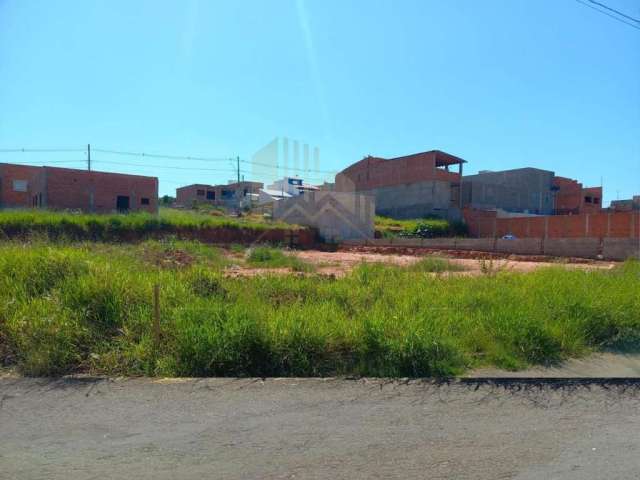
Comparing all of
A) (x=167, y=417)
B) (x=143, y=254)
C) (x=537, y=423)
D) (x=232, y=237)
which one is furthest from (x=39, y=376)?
(x=232, y=237)

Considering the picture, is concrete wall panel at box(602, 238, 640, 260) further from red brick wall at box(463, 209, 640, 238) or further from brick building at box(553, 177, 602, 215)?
brick building at box(553, 177, 602, 215)

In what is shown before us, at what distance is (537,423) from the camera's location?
→ 3791 millimetres

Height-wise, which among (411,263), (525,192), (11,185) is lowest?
(411,263)

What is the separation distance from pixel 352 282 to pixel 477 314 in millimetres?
3252

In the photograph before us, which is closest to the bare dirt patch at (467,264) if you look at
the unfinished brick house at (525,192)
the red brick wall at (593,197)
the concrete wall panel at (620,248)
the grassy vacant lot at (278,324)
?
the concrete wall panel at (620,248)

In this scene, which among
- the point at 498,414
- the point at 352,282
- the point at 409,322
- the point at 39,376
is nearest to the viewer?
A: the point at 498,414

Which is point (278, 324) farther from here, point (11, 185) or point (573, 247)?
point (11, 185)

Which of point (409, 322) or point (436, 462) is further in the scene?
point (409, 322)

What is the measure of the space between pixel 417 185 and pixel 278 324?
1684 inches

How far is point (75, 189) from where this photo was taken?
35344 mm

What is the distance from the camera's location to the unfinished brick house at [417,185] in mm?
44938

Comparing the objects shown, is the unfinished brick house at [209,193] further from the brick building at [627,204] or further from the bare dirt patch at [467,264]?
the brick building at [627,204]

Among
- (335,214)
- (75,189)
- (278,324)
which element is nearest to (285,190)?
(335,214)

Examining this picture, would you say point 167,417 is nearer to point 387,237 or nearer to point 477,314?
point 477,314
